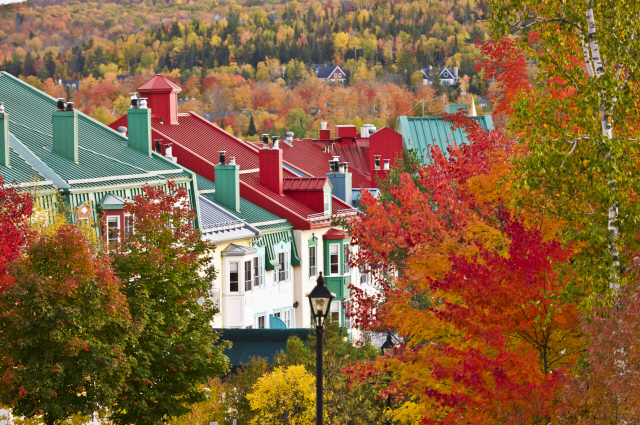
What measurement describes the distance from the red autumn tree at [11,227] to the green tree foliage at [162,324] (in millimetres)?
3411

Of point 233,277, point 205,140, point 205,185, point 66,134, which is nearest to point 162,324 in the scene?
point 66,134

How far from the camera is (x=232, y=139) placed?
71125 mm

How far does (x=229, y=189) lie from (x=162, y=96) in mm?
11303

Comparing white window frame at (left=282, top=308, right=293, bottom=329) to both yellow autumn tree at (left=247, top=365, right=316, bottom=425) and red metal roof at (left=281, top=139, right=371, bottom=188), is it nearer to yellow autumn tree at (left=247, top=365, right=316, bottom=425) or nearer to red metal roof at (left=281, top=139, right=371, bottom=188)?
red metal roof at (left=281, top=139, right=371, bottom=188)

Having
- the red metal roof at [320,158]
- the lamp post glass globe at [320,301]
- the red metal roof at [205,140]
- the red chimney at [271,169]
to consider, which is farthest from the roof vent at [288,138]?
the lamp post glass globe at [320,301]

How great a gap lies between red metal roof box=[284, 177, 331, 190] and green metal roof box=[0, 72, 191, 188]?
56.4 feet

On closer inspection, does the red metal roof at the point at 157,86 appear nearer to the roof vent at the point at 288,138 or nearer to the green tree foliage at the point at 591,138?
the roof vent at the point at 288,138

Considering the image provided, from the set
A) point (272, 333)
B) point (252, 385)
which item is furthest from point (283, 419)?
point (272, 333)

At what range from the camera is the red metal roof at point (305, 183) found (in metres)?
65.1

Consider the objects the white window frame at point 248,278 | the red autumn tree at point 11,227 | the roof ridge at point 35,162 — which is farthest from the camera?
the white window frame at point 248,278

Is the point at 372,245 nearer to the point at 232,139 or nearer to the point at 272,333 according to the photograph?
the point at 272,333

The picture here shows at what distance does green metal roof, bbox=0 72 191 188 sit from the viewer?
4128cm

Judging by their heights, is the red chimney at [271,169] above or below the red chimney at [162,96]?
below

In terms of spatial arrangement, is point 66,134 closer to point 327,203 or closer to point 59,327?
point 59,327
